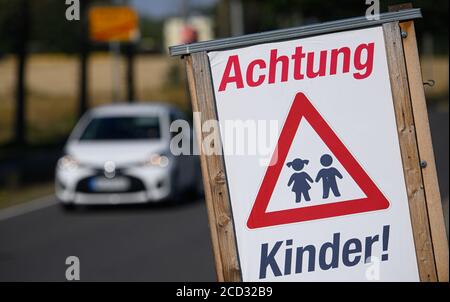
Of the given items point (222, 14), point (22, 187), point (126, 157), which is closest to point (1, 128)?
point (222, 14)

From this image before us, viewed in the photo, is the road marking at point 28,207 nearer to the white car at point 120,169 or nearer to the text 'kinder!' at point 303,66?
the white car at point 120,169

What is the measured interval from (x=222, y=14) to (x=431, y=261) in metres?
35.1

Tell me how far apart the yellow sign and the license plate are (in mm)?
23426

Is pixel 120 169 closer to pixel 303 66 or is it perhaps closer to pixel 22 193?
pixel 22 193

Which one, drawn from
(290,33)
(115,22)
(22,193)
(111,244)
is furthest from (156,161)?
(115,22)

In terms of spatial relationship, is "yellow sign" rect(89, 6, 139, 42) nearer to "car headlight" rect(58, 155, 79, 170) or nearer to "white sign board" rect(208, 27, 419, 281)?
"car headlight" rect(58, 155, 79, 170)

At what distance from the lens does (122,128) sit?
56.5 feet

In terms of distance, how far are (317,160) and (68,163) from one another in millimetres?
11913

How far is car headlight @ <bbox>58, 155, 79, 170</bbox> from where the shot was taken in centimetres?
1622

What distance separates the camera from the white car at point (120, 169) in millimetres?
16047

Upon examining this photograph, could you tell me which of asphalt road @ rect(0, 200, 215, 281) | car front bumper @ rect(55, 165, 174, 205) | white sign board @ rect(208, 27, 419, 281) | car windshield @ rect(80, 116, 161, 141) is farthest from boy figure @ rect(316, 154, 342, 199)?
car windshield @ rect(80, 116, 161, 141)

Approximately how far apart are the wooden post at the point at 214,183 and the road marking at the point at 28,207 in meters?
12.0

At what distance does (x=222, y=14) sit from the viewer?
129 feet
